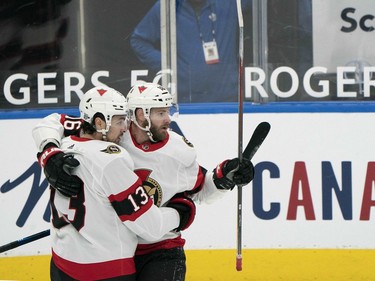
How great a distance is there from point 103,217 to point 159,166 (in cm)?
30

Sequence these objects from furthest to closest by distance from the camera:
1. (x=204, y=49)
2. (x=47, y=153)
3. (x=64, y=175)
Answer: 1. (x=204, y=49)
2. (x=47, y=153)
3. (x=64, y=175)

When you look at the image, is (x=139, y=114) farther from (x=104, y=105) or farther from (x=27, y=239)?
(x=27, y=239)

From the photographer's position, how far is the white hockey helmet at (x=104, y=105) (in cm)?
304

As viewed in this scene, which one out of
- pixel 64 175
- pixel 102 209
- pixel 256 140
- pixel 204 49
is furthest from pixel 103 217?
pixel 204 49

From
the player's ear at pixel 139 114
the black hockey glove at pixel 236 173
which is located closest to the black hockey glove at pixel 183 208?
the black hockey glove at pixel 236 173

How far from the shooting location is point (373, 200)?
14.9ft

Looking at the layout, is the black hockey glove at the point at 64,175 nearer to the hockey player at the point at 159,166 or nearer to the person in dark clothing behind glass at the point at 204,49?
the hockey player at the point at 159,166

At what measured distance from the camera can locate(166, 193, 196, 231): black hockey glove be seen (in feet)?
10.4

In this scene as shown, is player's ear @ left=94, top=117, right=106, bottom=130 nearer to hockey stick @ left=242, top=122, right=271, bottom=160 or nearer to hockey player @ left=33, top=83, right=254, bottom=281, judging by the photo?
hockey player @ left=33, top=83, right=254, bottom=281

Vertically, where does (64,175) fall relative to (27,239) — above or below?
above

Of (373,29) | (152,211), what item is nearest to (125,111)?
(152,211)

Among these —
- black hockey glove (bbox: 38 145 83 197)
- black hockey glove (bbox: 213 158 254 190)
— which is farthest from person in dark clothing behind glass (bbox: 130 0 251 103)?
black hockey glove (bbox: 38 145 83 197)

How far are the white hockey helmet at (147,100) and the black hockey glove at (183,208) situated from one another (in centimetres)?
22

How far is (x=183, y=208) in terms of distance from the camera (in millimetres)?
3182
